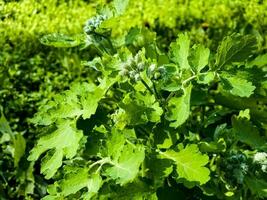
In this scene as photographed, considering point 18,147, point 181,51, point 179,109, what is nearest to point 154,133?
point 179,109

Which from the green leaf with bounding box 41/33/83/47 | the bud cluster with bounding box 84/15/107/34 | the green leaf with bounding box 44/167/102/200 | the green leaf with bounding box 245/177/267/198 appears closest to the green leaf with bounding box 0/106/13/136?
the green leaf with bounding box 41/33/83/47

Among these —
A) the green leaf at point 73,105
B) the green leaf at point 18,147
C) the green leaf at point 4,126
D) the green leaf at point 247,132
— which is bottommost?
the green leaf at point 18,147

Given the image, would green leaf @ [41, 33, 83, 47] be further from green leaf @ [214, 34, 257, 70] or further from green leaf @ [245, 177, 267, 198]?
green leaf @ [245, 177, 267, 198]

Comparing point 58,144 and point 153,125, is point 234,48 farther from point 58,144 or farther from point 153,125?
point 58,144

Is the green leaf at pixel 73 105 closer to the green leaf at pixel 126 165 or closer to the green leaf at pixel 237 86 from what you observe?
the green leaf at pixel 126 165

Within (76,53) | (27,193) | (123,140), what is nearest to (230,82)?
(123,140)

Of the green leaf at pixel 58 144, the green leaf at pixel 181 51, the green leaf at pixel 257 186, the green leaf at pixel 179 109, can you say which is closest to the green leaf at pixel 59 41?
the green leaf at pixel 58 144

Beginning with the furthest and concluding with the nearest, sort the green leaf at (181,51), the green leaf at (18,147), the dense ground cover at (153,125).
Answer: the green leaf at (18,147) → the green leaf at (181,51) → the dense ground cover at (153,125)
